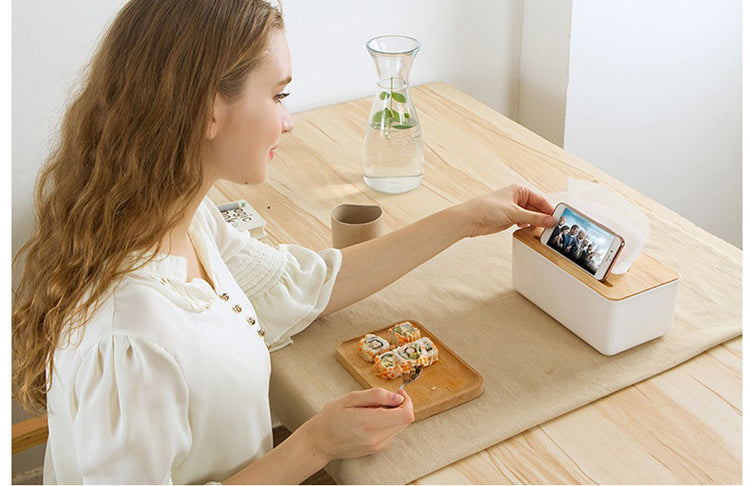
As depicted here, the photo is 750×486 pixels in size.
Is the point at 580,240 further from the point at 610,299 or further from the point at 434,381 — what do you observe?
the point at 434,381

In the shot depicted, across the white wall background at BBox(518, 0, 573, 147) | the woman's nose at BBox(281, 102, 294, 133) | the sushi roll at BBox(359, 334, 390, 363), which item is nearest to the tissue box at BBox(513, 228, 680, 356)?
the sushi roll at BBox(359, 334, 390, 363)

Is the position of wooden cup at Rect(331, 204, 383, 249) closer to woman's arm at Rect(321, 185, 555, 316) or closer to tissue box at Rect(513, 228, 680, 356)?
woman's arm at Rect(321, 185, 555, 316)

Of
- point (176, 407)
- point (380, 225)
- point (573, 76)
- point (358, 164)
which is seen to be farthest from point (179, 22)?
point (573, 76)

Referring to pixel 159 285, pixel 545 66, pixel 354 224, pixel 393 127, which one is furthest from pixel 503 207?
pixel 545 66

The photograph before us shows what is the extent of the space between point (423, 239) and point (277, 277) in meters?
0.23

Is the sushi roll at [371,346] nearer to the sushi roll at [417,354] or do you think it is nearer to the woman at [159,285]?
the sushi roll at [417,354]

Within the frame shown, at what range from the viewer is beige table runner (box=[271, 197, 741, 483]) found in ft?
3.47

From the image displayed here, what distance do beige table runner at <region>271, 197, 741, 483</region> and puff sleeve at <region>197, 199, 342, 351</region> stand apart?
0.03 metres

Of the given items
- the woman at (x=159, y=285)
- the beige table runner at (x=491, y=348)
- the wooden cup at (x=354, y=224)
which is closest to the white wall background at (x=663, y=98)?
the beige table runner at (x=491, y=348)

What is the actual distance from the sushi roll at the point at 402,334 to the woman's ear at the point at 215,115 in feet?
1.22

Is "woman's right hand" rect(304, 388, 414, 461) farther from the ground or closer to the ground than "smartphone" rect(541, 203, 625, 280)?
closer to the ground

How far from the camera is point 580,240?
3.94ft

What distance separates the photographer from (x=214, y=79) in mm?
997

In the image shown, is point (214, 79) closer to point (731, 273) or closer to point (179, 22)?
point (179, 22)
